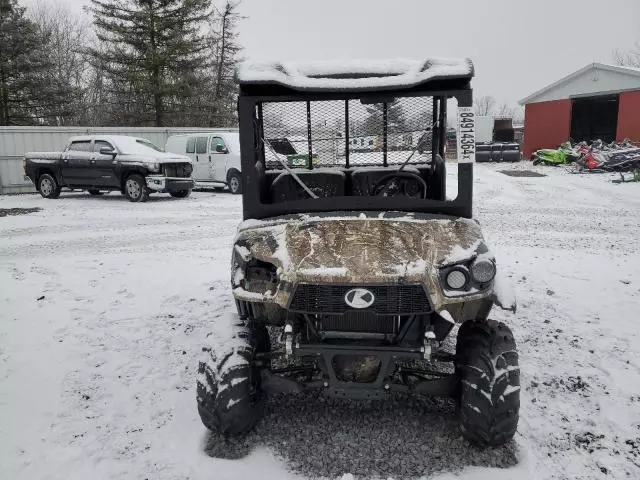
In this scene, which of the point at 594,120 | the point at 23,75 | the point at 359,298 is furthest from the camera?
the point at 594,120

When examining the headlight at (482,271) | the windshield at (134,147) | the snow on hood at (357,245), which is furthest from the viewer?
the windshield at (134,147)

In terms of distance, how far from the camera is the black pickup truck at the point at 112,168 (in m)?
14.4

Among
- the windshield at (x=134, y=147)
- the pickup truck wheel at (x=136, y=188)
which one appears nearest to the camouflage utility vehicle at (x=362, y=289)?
the pickup truck wheel at (x=136, y=188)

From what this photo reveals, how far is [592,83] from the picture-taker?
26.6 meters

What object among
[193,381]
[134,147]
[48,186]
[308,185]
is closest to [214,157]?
[134,147]

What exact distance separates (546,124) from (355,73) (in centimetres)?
2849

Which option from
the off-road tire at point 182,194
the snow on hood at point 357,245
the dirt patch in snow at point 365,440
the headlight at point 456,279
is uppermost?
the snow on hood at point 357,245

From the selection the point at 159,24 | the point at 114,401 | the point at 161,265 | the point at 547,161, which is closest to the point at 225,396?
the point at 114,401

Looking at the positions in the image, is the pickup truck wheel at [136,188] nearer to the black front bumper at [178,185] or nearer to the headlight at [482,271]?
the black front bumper at [178,185]

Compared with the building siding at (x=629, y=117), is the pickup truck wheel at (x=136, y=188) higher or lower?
lower

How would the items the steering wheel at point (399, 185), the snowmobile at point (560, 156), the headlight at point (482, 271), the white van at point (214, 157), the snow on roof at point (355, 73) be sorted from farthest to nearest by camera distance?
the snowmobile at point (560, 156) → the white van at point (214, 157) → the steering wheel at point (399, 185) → the snow on roof at point (355, 73) → the headlight at point (482, 271)

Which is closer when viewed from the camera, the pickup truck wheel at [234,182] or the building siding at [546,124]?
the pickup truck wheel at [234,182]

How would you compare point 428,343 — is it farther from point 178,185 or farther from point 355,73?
point 178,185

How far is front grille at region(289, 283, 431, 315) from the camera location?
110 inches
